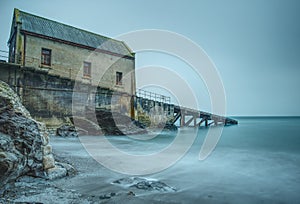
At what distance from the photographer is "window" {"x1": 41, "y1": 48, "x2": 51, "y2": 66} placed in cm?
1730

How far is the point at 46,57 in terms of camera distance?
17516mm

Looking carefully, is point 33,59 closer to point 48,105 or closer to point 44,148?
point 48,105

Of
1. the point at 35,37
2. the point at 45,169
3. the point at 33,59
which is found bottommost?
the point at 45,169

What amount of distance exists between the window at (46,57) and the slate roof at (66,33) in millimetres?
1334

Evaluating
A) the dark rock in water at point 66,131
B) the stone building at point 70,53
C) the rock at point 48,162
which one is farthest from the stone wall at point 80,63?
the rock at point 48,162

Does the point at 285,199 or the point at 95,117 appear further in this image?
the point at 95,117

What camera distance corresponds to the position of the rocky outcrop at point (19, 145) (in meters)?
3.93

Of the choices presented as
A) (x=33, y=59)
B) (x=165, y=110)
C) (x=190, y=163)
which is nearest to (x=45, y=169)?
(x=190, y=163)

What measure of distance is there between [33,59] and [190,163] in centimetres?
1474

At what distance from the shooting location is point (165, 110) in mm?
26891

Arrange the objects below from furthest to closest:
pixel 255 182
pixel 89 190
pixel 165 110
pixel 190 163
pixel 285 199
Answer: pixel 165 110, pixel 190 163, pixel 255 182, pixel 285 199, pixel 89 190

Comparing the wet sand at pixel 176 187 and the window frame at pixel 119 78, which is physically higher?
the window frame at pixel 119 78

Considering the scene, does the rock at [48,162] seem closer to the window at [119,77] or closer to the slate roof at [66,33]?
the slate roof at [66,33]

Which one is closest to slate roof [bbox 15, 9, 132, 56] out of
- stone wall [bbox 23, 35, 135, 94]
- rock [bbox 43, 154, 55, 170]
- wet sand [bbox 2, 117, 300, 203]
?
stone wall [bbox 23, 35, 135, 94]
